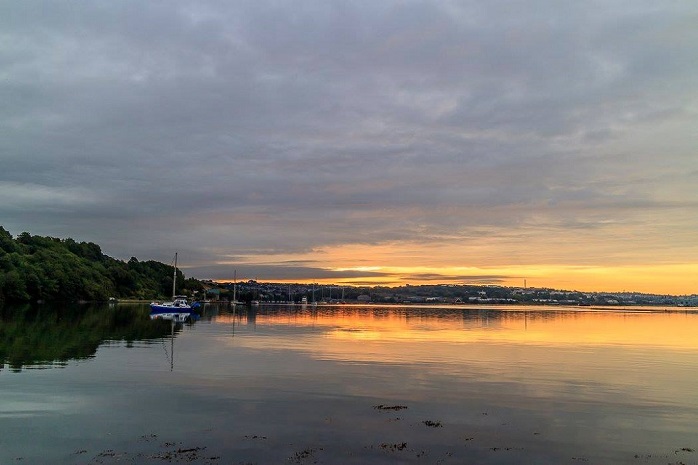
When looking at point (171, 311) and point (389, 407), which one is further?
point (171, 311)

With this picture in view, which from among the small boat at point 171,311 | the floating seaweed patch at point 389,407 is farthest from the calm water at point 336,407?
the small boat at point 171,311

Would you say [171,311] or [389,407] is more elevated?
[389,407]

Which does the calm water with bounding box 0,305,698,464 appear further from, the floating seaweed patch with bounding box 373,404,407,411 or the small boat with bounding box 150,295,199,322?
the small boat with bounding box 150,295,199,322

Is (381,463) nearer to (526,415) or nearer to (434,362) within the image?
(526,415)

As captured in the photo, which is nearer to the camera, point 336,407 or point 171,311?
point 336,407

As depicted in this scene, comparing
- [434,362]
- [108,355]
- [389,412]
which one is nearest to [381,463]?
[389,412]

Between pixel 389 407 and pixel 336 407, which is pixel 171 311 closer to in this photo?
pixel 336 407

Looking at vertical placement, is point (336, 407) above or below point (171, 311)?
above

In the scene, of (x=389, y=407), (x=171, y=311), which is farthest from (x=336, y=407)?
(x=171, y=311)

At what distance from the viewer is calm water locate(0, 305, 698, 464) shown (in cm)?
1856

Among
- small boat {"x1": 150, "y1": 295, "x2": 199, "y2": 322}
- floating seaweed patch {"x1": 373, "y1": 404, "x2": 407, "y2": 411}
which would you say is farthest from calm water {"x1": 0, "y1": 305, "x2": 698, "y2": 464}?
small boat {"x1": 150, "y1": 295, "x2": 199, "y2": 322}

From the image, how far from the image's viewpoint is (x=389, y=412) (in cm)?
2438

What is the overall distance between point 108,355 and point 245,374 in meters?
14.1

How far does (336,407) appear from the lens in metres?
25.4
